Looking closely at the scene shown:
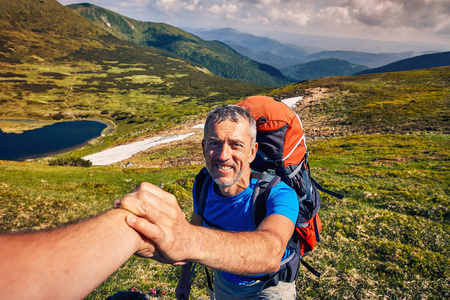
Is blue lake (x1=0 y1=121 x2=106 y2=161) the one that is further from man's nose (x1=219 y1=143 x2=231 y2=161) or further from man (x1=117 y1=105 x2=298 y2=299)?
man's nose (x1=219 y1=143 x2=231 y2=161)

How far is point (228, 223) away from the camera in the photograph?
3.62 meters

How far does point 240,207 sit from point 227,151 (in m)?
0.93

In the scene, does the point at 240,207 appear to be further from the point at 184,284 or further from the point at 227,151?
the point at 184,284

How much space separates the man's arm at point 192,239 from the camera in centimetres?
159

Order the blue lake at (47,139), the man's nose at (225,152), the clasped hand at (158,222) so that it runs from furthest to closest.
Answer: the blue lake at (47,139) → the man's nose at (225,152) → the clasped hand at (158,222)

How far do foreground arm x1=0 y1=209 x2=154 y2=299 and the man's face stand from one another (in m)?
1.95

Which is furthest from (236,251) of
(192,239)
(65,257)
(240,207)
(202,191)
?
(202,191)

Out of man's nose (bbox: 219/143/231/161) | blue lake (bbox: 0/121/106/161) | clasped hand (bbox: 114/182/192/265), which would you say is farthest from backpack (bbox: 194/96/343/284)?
blue lake (bbox: 0/121/106/161)

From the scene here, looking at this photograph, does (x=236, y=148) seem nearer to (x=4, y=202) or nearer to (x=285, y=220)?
(x=285, y=220)

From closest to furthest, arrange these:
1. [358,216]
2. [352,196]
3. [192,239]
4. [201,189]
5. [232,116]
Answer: [192,239] → [232,116] → [201,189] → [358,216] → [352,196]

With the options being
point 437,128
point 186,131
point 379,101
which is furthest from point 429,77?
point 186,131

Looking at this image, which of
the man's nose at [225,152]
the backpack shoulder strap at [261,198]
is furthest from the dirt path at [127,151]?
the backpack shoulder strap at [261,198]

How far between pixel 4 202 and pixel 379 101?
6358 centimetres

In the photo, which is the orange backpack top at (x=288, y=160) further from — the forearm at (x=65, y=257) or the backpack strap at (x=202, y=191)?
the forearm at (x=65, y=257)
